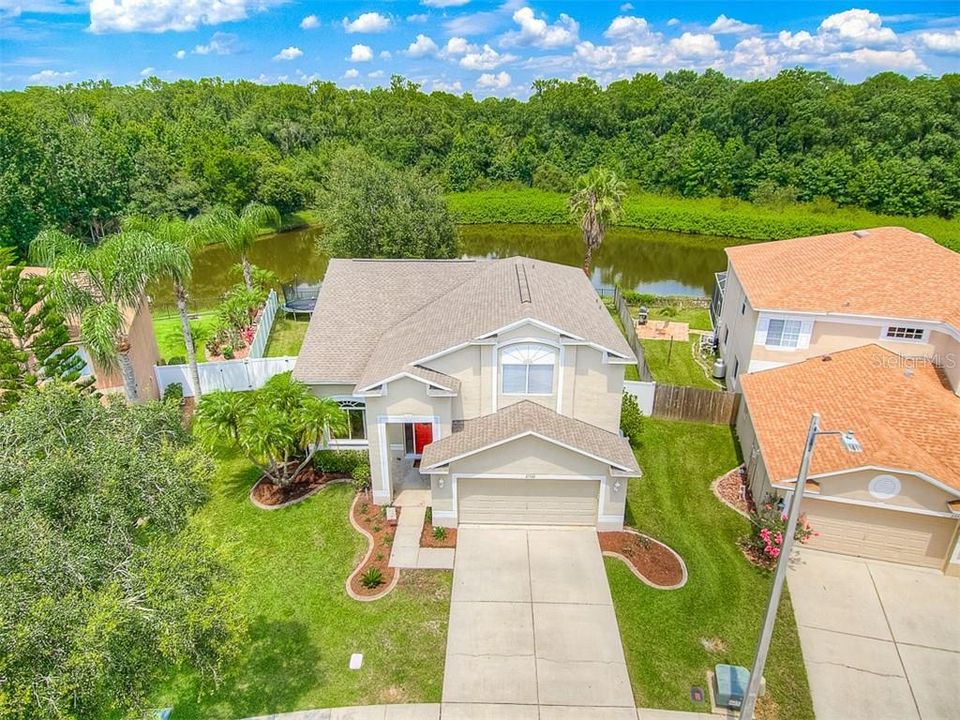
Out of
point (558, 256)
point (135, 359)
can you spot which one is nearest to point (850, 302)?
point (135, 359)

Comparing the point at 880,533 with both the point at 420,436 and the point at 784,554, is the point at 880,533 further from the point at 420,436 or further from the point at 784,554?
the point at 420,436

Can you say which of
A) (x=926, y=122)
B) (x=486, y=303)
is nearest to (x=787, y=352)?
(x=486, y=303)

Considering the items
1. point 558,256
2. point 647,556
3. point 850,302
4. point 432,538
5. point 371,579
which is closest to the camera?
point 371,579

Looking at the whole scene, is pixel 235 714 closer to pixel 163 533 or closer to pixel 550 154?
pixel 163 533

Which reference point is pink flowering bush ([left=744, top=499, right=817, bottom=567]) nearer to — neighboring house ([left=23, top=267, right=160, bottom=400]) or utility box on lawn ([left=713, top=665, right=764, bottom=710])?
utility box on lawn ([left=713, top=665, right=764, bottom=710])

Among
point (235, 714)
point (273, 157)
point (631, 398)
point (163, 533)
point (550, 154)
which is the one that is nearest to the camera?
point (163, 533)

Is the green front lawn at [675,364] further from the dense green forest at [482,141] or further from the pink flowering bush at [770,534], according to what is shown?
the dense green forest at [482,141]
